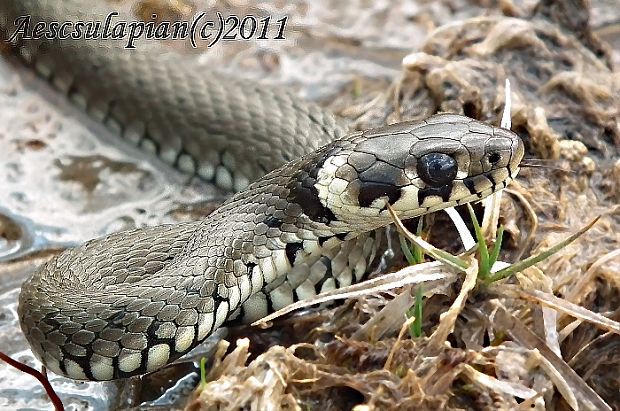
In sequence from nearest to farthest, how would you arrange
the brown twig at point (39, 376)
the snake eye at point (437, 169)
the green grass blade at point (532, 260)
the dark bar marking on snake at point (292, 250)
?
the green grass blade at point (532, 260)
the brown twig at point (39, 376)
the snake eye at point (437, 169)
the dark bar marking on snake at point (292, 250)

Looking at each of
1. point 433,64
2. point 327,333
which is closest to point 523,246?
point 327,333

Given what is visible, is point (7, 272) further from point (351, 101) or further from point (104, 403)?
point (351, 101)

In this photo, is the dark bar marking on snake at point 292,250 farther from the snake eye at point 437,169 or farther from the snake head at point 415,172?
the snake eye at point 437,169

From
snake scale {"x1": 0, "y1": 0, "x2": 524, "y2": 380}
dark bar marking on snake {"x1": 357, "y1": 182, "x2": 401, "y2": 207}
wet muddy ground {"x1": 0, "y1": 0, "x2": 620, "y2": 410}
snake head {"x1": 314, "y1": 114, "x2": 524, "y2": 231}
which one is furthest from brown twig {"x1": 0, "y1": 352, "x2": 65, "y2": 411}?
dark bar marking on snake {"x1": 357, "y1": 182, "x2": 401, "y2": 207}

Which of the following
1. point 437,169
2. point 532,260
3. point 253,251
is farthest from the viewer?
point 253,251

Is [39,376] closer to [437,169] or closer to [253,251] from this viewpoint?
[253,251]

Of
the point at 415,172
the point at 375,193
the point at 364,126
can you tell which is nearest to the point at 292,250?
the point at 375,193

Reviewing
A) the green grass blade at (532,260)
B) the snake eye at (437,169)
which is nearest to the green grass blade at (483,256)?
the green grass blade at (532,260)
